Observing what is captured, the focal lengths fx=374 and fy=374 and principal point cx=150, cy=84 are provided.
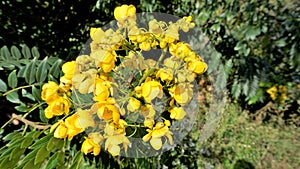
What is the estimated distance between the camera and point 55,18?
7.50ft

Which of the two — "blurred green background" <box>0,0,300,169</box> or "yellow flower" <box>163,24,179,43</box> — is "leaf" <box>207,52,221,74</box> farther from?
"yellow flower" <box>163,24,179,43</box>

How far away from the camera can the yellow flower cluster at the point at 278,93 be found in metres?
2.79

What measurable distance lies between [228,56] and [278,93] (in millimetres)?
897

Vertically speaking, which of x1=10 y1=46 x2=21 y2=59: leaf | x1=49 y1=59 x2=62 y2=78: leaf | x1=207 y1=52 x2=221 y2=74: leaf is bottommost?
x1=207 y1=52 x2=221 y2=74: leaf

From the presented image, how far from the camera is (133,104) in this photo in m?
0.76

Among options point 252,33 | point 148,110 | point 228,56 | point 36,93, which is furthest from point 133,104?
point 228,56

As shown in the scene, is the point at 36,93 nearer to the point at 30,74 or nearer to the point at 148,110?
the point at 30,74

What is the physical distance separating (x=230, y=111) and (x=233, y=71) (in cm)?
72

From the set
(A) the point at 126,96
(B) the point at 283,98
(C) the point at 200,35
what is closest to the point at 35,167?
(A) the point at 126,96

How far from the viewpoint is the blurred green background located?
6.08 ft

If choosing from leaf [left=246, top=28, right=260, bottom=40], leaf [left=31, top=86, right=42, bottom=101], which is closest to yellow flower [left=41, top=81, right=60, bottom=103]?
leaf [left=31, top=86, right=42, bottom=101]

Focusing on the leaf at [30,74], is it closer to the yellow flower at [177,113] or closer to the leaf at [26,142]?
the leaf at [26,142]

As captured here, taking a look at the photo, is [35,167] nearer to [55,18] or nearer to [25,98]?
[25,98]

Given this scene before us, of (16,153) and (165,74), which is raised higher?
(165,74)
